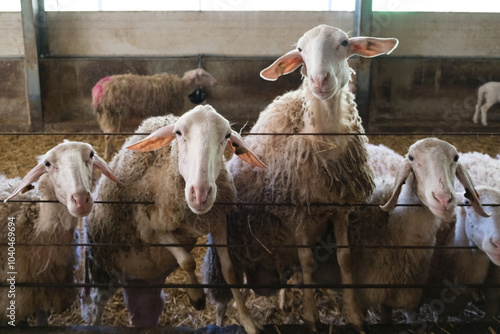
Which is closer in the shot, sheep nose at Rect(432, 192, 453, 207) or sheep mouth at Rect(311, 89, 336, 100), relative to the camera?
sheep nose at Rect(432, 192, 453, 207)

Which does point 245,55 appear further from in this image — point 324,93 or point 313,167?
point 324,93

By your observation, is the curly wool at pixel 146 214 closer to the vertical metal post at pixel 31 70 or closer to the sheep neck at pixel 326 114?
the sheep neck at pixel 326 114

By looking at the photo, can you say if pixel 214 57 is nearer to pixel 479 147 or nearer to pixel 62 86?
pixel 62 86

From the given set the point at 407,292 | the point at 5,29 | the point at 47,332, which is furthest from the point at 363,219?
the point at 5,29

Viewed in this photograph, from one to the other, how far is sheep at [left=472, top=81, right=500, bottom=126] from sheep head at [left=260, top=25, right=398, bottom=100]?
6781 mm

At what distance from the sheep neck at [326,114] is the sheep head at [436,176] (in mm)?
448

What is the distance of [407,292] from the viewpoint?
9.53 feet

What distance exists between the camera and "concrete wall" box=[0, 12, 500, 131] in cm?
913

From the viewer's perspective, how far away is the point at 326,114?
2734mm

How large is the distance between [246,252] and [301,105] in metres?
1.01

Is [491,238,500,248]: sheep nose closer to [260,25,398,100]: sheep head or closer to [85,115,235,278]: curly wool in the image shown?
[260,25,398,100]: sheep head

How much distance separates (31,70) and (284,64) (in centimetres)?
747

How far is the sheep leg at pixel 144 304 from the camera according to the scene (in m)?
3.18

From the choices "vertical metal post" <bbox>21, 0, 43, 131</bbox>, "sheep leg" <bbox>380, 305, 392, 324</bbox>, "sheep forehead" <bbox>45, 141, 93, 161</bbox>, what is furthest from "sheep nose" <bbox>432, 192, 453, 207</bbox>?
"vertical metal post" <bbox>21, 0, 43, 131</bbox>
